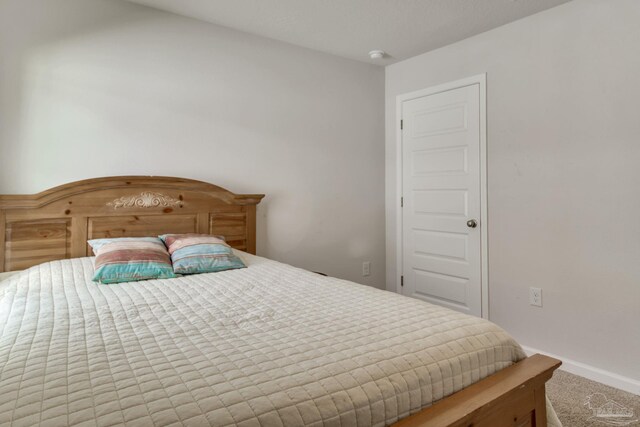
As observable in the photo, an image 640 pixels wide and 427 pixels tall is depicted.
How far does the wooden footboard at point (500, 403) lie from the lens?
972 mm

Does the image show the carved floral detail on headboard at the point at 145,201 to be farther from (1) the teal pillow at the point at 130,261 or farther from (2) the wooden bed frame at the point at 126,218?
(1) the teal pillow at the point at 130,261

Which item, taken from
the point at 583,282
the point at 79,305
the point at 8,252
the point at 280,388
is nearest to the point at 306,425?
the point at 280,388

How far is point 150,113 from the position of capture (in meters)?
2.54

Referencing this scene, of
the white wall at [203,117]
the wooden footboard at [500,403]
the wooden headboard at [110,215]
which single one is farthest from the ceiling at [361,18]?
the wooden footboard at [500,403]

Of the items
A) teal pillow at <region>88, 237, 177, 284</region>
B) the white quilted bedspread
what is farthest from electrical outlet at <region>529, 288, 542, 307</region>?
teal pillow at <region>88, 237, 177, 284</region>

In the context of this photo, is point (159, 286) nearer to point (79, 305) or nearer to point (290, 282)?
point (79, 305)

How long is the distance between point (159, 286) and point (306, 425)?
1.21m

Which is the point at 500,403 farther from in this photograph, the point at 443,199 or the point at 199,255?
the point at 443,199

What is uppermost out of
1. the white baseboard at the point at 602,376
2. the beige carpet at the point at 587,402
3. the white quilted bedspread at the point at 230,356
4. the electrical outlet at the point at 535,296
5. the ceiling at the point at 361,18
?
the ceiling at the point at 361,18

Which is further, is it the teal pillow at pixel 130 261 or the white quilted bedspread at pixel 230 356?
the teal pillow at pixel 130 261

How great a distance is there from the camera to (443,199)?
126 inches

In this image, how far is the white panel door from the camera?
9.85 feet

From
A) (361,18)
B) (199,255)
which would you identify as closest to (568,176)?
(361,18)

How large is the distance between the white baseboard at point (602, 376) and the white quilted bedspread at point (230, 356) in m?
1.47
